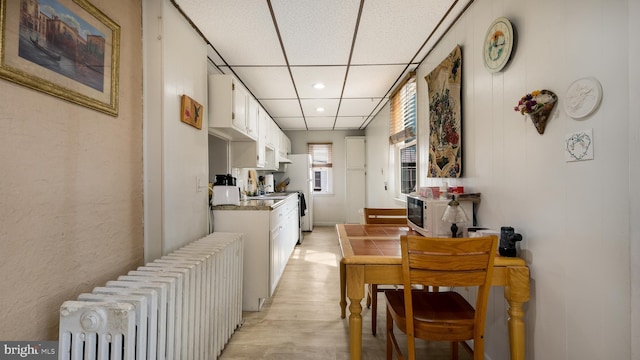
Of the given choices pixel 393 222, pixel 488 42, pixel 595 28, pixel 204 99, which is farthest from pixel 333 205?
pixel 595 28

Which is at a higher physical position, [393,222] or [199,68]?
[199,68]

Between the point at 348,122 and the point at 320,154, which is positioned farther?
the point at 320,154

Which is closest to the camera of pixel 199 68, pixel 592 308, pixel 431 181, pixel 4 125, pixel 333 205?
pixel 4 125

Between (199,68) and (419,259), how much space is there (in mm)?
2152

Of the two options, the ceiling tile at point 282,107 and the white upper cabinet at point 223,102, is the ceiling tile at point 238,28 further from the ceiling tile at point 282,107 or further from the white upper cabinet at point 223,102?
the ceiling tile at point 282,107

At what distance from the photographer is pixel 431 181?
7.86 ft

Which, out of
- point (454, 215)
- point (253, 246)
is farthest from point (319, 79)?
point (454, 215)

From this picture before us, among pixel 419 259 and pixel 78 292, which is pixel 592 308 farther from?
pixel 78 292

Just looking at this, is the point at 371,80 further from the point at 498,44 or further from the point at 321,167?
the point at 321,167

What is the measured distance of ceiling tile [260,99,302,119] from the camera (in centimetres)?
377

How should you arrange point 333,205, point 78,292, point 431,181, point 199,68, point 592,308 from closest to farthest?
1. point 592,308
2. point 78,292
3. point 199,68
4. point 431,181
5. point 333,205

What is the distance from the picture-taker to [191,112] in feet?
6.15

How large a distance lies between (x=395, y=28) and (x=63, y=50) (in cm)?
201

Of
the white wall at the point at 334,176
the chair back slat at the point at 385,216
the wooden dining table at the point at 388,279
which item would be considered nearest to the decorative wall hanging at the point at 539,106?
the wooden dining table at the point at 388,279
